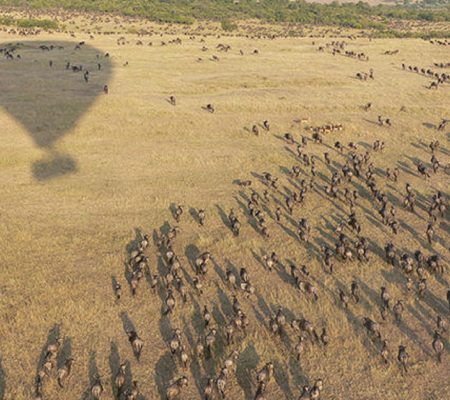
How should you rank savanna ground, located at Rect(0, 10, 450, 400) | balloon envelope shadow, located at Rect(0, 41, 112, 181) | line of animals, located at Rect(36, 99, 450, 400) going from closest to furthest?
line of animals, located at Rect(36, 99, 450, 400) → savanna ground, located at Rect(0, 10, 450, 400) → balloon envelope shadow, located at Rect(0, 41, 112, 181)

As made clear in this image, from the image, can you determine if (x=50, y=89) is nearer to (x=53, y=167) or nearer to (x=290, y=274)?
(x=53, y=167)

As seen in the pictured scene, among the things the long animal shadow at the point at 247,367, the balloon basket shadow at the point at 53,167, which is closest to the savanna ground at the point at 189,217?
the long animal shadow at the point at 247,367

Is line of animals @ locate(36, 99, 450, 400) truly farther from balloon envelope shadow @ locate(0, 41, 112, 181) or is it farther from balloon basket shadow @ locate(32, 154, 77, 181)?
balloon envelope shadow @ locate(0, 41, 112, 181)

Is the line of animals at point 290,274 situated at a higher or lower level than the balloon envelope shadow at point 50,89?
higher

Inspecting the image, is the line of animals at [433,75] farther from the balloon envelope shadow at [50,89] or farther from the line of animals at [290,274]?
the balloon envelope shadow at [50,89]

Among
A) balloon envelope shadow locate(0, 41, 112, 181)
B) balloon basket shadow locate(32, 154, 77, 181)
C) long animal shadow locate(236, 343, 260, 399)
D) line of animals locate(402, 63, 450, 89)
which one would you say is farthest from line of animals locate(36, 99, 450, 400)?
line of animals locate(402, 63, 450, 89)

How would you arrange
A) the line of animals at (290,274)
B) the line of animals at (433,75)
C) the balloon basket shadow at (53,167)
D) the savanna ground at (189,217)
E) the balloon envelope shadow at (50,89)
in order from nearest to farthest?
the line of animals at (290,274), the savanna ground at (189,217), the balloon basket shadow at (53,167), the balloon envelope shadow at (50,89), the line of animals at (433,75)

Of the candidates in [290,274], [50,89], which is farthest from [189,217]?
[50,89]

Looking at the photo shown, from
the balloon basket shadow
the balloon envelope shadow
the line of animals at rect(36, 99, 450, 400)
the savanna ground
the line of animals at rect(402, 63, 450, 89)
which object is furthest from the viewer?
the line of animals at rect(402, 63, 450, 89)
